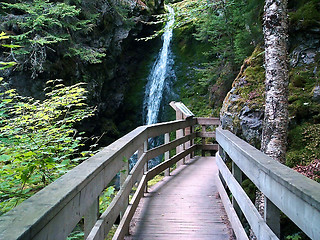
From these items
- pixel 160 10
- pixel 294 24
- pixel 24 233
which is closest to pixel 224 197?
pixel 24 233

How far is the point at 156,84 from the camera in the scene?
1783 centimetres

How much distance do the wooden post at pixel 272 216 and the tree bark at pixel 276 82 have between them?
196cm

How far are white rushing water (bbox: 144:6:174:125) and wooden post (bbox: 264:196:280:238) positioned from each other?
48.1 ft

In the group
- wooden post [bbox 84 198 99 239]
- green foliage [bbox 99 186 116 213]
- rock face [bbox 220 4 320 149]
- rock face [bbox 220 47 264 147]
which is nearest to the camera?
wooden post [bbox 84 198 99 239]

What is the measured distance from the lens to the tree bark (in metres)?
3.50

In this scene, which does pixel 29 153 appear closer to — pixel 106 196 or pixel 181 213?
pixel 106 196

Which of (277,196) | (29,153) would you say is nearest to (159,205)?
(29,153)

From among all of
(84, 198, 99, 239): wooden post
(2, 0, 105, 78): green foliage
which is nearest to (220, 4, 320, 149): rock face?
(84, 198, 99, 239): wooden post

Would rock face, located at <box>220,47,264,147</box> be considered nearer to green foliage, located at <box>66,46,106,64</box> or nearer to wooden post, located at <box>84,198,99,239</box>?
wooden post, located at <box>84,198,99,239</box>

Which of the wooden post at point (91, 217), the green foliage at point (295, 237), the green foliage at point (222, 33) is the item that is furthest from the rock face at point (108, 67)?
the green foliage at point (295, 237)

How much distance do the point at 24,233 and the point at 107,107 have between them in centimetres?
1638

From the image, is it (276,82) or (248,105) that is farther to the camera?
(248,105)

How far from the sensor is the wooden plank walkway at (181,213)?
10.6 ft

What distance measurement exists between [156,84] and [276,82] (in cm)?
1454
